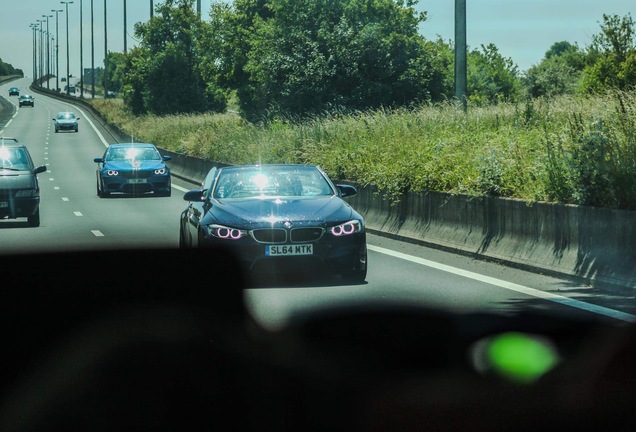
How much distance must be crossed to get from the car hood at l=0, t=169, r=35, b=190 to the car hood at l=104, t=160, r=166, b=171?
10.2 metres

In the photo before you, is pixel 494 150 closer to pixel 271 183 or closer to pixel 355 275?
pixel 271 183

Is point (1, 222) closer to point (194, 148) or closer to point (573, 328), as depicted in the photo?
point (573, 328)

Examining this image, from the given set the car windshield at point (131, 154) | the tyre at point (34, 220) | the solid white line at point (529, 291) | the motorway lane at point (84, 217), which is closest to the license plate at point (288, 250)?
the solid white line at point (529, 291)

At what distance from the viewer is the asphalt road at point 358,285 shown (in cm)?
1130

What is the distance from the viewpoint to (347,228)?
13062 mm

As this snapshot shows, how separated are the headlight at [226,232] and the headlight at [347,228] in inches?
38.5

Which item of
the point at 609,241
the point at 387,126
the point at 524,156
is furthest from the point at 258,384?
the point at 387,126

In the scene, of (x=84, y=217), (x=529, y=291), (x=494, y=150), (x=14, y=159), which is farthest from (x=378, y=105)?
(x=529, y=291)

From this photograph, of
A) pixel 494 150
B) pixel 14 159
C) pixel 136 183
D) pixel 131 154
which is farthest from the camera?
pixel 131 154

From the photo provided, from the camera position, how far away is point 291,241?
12.9 metres

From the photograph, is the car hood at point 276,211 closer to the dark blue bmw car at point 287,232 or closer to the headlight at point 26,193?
the dark blue bmw car at point 287,232

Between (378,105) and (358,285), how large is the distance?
3499cm

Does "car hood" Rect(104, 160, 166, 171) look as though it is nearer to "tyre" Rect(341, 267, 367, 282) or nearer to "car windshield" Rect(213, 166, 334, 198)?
"car windshield" Rect(213, 166, 334, 198)

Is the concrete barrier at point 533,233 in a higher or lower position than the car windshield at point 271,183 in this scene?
lower
